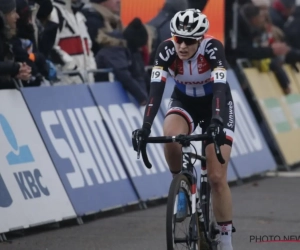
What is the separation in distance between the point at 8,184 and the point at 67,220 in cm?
116

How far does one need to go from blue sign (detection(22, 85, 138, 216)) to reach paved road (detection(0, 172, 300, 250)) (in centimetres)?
28

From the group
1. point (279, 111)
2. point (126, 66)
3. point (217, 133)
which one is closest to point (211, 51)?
point (217, 133)

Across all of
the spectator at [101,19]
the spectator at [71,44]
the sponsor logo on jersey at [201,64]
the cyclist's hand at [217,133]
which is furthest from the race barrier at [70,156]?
the cyclist's hand at [217,133]

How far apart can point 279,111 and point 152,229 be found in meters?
6.72

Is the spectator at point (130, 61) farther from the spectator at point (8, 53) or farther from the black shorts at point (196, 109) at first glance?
the black shorts at point (196, 109)

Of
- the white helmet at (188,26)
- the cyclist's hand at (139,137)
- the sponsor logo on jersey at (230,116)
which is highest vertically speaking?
the white helmet at (188,26)

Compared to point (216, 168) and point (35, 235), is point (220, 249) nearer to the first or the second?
point (216, 168)

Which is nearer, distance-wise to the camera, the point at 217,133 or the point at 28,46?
the point at 217,133

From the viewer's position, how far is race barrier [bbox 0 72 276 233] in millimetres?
9992

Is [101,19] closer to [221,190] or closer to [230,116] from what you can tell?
[230,116]

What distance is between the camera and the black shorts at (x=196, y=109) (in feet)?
27.4

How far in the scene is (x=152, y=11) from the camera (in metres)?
14.5

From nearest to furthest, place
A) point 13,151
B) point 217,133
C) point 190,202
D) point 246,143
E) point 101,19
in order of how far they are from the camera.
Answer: point 217,133
point 190,202
point 13,151
point 101,19
point 246,143

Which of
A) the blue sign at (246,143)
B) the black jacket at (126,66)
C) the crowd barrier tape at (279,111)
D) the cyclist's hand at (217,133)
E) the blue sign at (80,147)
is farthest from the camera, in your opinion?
the crowd barrier tape at (279,111)
